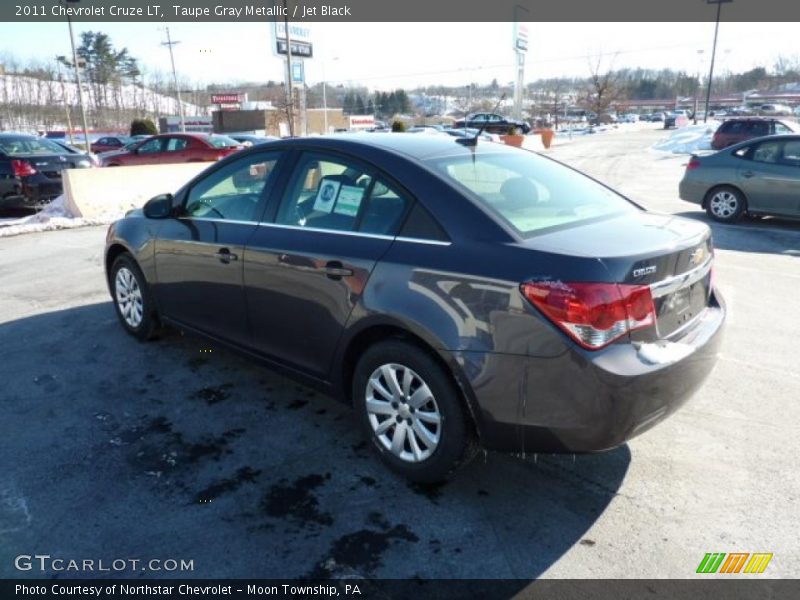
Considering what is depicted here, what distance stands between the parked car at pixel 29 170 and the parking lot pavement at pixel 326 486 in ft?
28.1

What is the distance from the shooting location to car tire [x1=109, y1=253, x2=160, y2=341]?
4.92 metres

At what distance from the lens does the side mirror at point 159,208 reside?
454 cm

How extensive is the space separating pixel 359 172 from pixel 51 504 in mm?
2253

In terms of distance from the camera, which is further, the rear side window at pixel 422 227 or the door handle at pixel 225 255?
the door handle at pixel 225 255

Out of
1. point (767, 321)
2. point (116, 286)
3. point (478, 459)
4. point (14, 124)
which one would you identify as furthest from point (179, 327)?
point (14, 124)

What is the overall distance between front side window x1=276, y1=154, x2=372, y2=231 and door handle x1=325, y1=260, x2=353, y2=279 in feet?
0.69

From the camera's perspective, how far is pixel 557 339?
99.5 inches

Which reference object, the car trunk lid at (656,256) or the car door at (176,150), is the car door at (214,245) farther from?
the car door at (176,150)

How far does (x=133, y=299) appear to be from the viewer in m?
5.09

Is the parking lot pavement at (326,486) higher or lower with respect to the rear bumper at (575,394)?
lower

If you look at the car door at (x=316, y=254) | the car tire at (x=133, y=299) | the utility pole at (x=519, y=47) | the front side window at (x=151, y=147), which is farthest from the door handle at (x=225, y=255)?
the utility pole at (x=519, y=47)

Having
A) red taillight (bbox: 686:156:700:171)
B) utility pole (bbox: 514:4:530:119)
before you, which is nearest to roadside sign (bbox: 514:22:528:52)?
utility pole (bbox: 514:4:530:119)

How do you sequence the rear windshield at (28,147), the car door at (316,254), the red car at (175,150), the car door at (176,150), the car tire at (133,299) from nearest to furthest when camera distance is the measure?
the car door at (316,254) < the car tire at (133,299) < the rear windshield at (28,147) < the red car at (175,150) < the car door at (176,150)

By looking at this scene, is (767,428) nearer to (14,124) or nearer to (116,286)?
(116,286)
